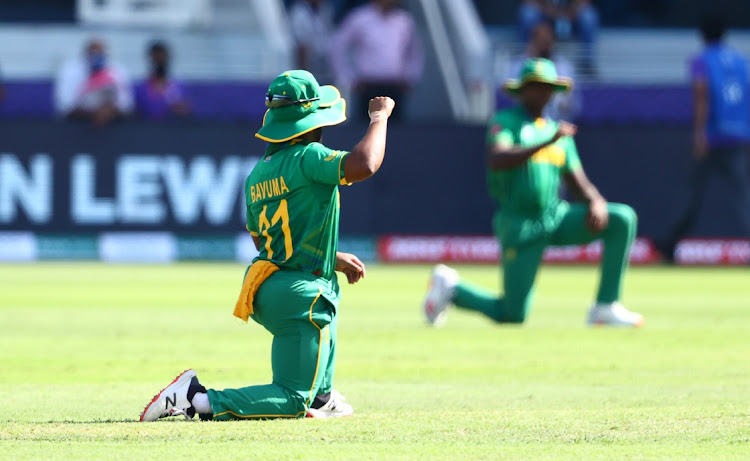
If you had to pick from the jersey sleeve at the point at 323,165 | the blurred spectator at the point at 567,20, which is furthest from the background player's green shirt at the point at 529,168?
Result: the blurred spectator at the point at 567,20

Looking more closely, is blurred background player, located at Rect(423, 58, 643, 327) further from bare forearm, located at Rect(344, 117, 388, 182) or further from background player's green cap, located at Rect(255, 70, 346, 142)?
bare forearm, located at Rect(344, 117, 388, 182)

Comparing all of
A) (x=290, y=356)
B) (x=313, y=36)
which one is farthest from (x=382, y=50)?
(x=290, y=356)

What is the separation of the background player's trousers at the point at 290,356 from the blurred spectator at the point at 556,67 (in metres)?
12.0

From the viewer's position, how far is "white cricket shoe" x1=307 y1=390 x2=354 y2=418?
6246mm

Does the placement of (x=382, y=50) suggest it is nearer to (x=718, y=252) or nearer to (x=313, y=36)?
(x=313, y=36)

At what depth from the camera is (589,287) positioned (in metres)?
15.6

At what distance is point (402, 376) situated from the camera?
26.1 feet

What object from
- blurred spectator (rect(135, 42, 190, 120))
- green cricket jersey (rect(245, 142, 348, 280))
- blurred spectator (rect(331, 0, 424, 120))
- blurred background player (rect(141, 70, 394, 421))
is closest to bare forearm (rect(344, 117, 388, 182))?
blurred background player (rect(141, 70, 394, 421))

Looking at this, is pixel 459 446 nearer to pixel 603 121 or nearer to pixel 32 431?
pixel 32 431

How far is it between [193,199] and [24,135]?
219cm

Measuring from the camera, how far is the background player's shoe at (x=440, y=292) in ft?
35.7

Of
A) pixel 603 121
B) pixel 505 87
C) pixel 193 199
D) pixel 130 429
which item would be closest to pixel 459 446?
pixel 130 429

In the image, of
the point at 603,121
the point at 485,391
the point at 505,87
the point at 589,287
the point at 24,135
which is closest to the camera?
the point at 485,391

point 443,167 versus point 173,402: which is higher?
point 173,402
